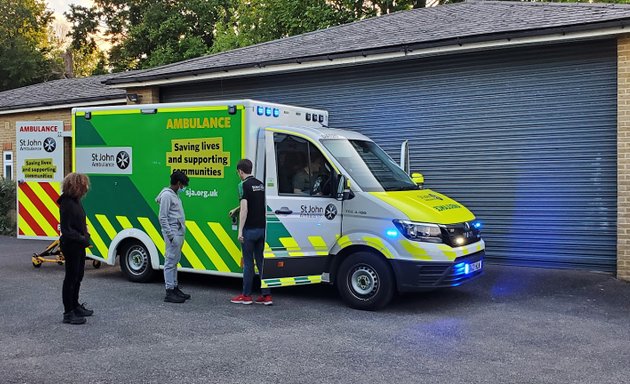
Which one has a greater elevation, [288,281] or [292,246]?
[292,246]

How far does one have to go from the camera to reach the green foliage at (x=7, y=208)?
672 inches

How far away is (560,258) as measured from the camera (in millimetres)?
10578

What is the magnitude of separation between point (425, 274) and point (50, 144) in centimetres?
708

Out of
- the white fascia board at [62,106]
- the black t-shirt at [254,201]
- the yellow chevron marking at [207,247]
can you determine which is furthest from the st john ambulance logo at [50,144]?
the white fascia board at [62,106]

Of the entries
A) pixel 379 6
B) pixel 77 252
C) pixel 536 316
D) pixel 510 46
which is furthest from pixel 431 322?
pixel 379 6

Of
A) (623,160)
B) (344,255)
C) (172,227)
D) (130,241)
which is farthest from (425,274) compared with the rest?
(130,241)

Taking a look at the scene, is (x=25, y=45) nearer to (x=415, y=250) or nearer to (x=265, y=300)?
(x=265, y=300)

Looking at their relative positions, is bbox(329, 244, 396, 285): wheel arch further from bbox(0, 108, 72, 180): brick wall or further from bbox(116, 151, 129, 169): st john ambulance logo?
bbox(0, 108, 72, 180): brick wall

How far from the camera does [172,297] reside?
26.9 feet

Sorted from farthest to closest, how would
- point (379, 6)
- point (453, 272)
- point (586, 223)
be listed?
point (379, 6)
point (586, 223)
point (453, 272)

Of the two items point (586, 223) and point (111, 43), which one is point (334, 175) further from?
point (111, 43)

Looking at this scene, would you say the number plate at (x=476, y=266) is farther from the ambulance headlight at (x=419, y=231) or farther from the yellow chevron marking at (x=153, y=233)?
the yellow chevron marking at (x=153, y=233)

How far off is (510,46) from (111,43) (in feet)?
118

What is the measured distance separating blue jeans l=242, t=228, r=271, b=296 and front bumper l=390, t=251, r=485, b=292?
1.64 meters
